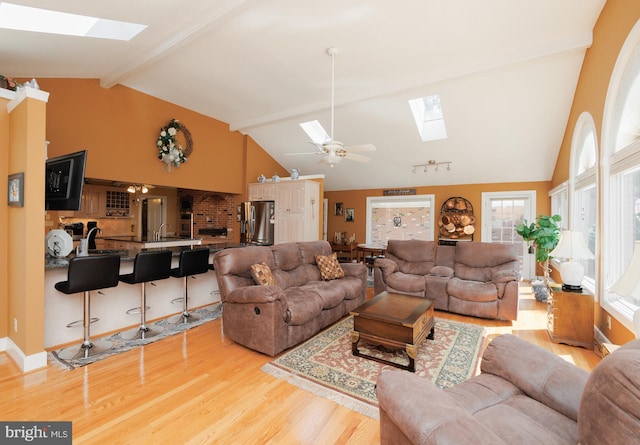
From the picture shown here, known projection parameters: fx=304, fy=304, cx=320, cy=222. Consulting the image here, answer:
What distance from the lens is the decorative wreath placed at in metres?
5.62

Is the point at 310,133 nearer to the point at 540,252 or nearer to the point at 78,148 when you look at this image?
the point at 78,148

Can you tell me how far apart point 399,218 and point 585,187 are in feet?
13.8

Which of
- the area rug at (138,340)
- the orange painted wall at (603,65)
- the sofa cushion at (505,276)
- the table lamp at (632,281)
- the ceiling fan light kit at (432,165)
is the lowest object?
the area rug at (138,340)


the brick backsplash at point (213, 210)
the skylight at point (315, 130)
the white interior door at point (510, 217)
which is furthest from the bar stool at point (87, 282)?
the white interior door at point (510, 217)

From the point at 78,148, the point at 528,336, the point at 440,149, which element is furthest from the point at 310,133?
the point at 528,336

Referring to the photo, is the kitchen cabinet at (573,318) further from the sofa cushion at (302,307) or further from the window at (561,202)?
the sofa cushion at (302,307)

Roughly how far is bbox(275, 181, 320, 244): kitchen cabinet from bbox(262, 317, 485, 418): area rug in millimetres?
3289

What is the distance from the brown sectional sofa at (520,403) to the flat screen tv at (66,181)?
3.19 meters

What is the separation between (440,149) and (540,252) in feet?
Result: 9.10

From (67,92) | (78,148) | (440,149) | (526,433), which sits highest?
(67,92)

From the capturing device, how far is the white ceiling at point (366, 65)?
3268 millimetres

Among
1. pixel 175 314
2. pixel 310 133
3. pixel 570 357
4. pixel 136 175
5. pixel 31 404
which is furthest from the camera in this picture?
pixel 310 133

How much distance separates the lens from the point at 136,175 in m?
5.41

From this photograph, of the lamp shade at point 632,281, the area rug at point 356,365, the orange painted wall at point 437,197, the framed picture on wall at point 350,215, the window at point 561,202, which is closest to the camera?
the lamp shade at point 632,281
